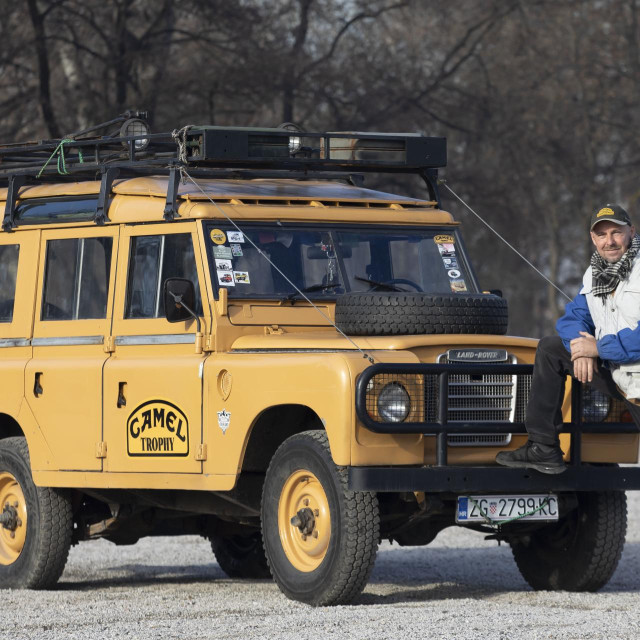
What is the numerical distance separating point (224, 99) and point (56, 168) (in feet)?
42.7

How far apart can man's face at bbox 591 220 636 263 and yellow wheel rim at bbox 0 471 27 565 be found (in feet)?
13.6

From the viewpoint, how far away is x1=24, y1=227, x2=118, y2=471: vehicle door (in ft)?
32.8

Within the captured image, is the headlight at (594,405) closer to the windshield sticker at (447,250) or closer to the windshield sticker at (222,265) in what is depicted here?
the windshield sticker at (447,250)

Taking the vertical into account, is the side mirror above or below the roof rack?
below

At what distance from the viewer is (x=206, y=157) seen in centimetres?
971

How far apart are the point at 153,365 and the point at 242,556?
85.3 inches

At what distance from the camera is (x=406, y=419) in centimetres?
859

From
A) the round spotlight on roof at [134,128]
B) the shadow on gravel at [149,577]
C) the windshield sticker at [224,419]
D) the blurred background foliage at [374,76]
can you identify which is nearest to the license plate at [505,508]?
the windshield sticker at [224,419]

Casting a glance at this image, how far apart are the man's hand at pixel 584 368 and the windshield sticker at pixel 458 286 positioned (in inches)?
65.2

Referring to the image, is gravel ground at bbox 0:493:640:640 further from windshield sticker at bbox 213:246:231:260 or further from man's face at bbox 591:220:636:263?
windshield sticker at bbox 213:246:231:260

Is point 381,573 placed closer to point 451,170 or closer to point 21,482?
point 21,482

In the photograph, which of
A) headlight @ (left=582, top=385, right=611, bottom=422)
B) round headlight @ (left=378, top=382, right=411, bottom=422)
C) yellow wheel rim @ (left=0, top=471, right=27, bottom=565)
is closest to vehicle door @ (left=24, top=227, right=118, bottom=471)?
yellow wheel rim @ (left=0, top=471, right=27, bottom=565)

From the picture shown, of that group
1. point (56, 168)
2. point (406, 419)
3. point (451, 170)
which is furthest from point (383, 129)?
point (406, 419)

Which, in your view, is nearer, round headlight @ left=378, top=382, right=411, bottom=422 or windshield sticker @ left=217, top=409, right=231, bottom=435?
round headlight @ left=378, top=382, right=411, bottom=422
